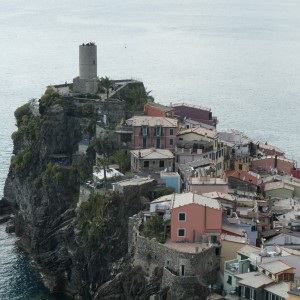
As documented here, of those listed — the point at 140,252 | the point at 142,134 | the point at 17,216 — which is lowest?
the point at 17,216

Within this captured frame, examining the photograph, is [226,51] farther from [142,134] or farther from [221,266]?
[221,266]

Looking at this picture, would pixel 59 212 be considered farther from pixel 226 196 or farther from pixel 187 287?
pixel 187 287

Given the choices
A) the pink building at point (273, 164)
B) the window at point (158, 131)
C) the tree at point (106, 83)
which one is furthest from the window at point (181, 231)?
the tree at point (106, 83)

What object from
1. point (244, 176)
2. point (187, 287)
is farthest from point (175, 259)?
point (244, 176)

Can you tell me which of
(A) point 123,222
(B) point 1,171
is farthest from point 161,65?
(A) point 123,222

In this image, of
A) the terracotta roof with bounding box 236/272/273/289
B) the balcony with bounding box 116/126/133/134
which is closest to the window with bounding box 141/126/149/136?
the balcony with bounding box 116/126/133/134

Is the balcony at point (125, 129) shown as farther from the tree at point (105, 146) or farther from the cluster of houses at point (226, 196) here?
the tree at point (105, 146)
